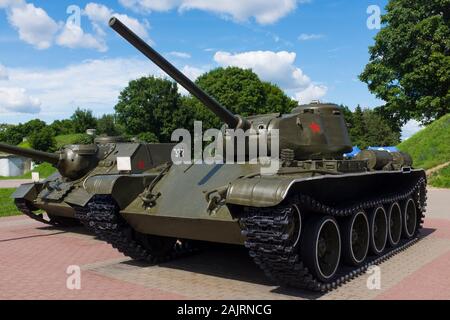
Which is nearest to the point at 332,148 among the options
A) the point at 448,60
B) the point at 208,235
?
the point at 208,235

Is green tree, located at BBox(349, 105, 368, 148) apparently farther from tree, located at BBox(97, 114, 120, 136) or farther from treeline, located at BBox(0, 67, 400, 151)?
tree, located at BBox(97, 114, 120, 136)

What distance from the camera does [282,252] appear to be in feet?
20.0

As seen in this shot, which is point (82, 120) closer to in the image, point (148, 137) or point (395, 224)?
point (148, 137)

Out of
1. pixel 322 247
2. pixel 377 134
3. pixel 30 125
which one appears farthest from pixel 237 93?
pixel 322 247

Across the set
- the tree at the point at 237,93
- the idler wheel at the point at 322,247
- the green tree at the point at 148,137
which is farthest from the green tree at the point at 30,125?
the idler wheel at the point at 322,247

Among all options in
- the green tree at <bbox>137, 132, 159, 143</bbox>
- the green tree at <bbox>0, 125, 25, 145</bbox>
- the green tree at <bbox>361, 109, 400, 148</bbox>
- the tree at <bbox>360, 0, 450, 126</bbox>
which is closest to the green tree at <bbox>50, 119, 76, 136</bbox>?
the green tree at <bbox>0, 125, 25, 145</bbox>

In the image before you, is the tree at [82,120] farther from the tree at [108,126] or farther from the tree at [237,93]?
the tree at [237,93]

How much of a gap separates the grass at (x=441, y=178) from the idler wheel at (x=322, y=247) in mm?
21432

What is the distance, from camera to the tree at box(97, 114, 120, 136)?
51466mm

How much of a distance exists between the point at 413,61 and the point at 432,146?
7.03 m

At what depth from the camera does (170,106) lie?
154 feet

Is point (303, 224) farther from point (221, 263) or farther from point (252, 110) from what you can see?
point (252, 110)

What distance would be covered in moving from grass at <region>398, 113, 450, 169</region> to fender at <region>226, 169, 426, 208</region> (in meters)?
21.3
